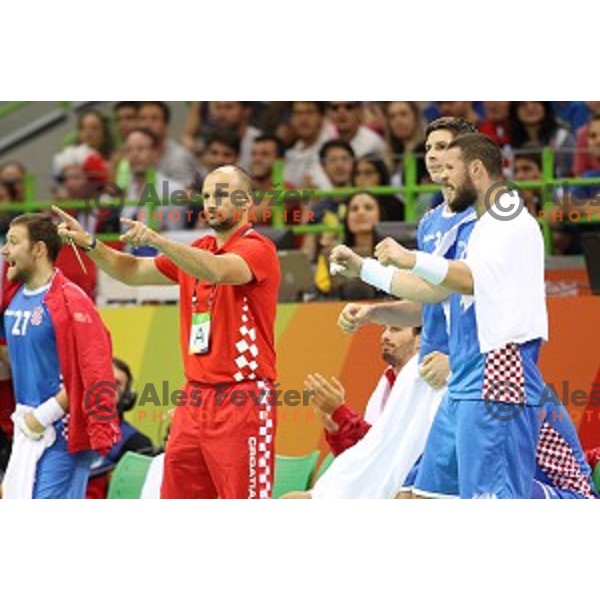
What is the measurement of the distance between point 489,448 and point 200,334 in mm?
1666

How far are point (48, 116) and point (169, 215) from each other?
2779mm

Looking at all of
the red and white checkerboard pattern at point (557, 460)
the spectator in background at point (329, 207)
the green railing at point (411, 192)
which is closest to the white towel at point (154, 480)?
the spectator in background at point (329, 207)

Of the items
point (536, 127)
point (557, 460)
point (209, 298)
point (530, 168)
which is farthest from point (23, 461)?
point (536, 127)

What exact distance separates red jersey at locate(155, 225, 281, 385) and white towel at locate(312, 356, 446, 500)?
68cm

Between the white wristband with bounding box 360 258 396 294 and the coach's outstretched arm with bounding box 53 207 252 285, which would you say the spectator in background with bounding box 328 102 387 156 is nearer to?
the coach's outstretched arm with bounding box 53 207 252 285

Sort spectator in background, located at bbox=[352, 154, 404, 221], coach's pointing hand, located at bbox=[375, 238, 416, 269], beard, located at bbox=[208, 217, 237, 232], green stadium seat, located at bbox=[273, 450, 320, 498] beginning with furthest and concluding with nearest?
spectator in background, located at bbox=[352, 154, 404, 221] < green stadium seat, located at bbox=[273, 450, 320, 498] < beard, located at bbox=[208, 217, 237, 232] < coach's pointing hand, located at bbox=[375, 238, 416, 269]

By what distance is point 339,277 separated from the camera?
1185cm

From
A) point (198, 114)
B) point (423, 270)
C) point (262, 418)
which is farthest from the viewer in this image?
point (198, 114)

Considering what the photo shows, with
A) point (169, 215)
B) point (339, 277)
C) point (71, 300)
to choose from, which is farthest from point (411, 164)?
point (71, 300)

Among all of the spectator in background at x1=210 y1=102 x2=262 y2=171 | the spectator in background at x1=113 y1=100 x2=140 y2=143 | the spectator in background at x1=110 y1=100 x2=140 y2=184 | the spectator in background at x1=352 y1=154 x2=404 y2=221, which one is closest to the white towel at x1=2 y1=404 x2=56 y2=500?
the spectator in background at x1=352 y1=154 x2=404 y2=221

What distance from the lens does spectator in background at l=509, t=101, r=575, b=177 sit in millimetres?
13289

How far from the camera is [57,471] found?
1027 cm

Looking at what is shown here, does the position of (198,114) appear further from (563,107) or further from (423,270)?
(423,270)

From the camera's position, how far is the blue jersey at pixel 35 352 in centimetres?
1035
